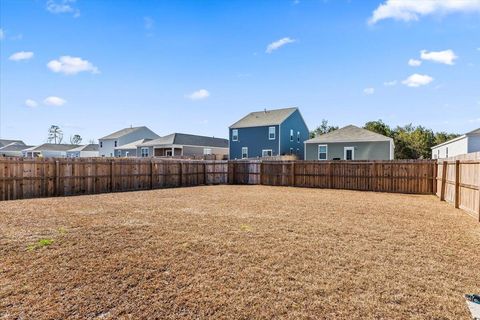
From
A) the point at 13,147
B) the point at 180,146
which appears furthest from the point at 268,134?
the point at 13,147

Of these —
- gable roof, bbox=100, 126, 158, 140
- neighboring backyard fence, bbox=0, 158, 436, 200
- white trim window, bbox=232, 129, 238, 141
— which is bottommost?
neighboring backyard fence, bbox=0, 158, 436, 200

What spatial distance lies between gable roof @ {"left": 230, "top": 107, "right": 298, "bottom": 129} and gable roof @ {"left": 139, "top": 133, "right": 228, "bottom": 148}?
6.71 metres

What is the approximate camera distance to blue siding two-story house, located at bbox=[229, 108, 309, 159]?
28.1 m

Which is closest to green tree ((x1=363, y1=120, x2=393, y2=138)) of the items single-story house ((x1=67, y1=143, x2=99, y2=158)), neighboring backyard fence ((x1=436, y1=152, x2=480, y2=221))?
neighboring backyard fence ((x1=436, y1=152, x2=480, y2=221))

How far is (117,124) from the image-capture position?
46906 millimetres

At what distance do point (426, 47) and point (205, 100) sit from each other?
1948 cm

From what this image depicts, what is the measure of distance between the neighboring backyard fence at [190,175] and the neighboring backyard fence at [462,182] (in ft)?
8.54

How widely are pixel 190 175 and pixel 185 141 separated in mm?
16700

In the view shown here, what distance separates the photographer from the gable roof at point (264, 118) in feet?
93.7

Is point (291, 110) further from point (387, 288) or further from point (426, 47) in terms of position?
point (387, 288)

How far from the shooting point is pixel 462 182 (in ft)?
28.6

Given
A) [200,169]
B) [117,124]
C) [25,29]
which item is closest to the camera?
[25,29]

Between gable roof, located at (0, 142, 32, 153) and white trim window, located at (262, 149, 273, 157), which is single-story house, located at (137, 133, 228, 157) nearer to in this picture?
white trim window, located at (262, 149, 273, 157)

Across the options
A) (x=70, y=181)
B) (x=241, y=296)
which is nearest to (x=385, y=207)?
(x=241, y=296)
